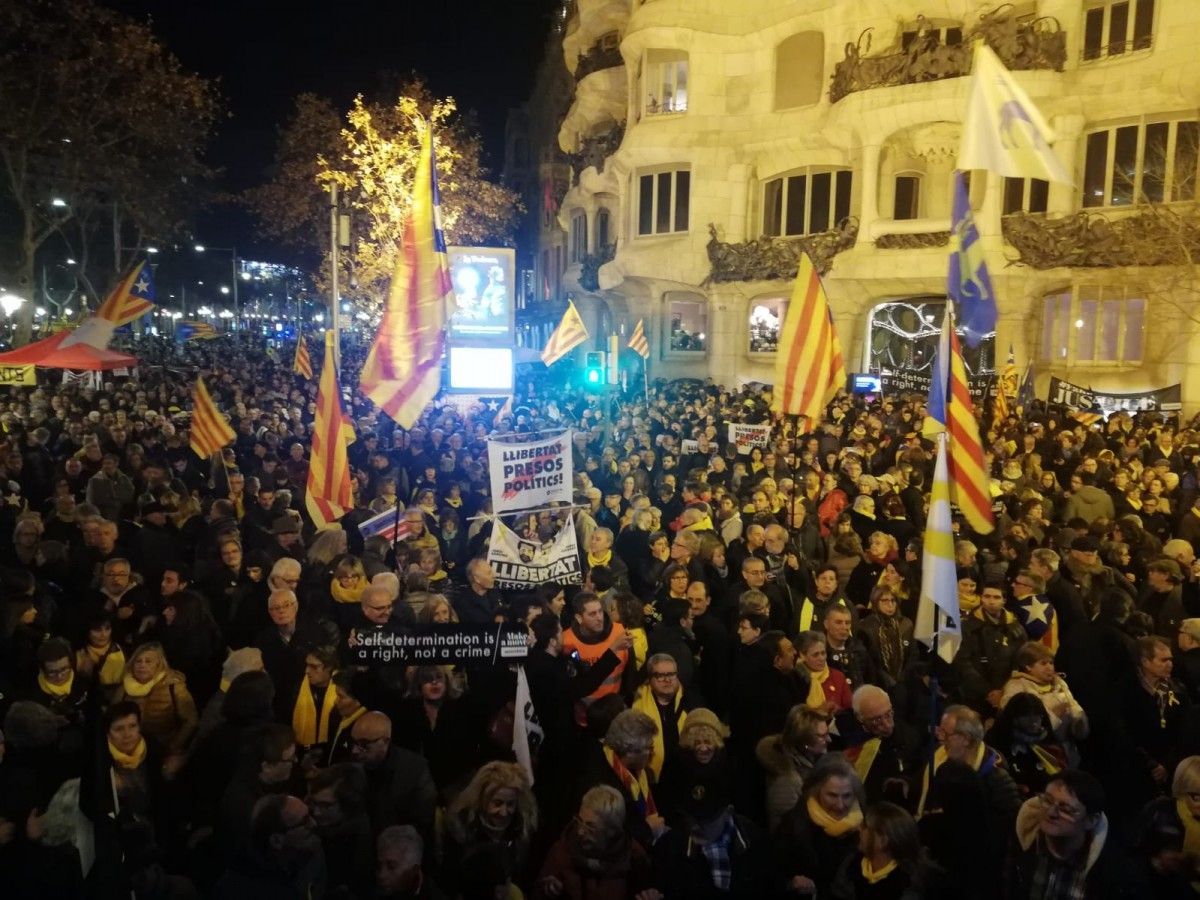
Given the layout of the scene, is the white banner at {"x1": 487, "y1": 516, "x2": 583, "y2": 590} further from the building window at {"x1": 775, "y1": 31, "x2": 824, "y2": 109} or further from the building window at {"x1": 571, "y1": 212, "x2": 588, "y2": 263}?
the building window at {"x1": 571, "y1": 212, "x2": 588, "y2": 263}

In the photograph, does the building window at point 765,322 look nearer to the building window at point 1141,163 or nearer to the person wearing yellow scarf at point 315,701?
the building window at point 1141,163

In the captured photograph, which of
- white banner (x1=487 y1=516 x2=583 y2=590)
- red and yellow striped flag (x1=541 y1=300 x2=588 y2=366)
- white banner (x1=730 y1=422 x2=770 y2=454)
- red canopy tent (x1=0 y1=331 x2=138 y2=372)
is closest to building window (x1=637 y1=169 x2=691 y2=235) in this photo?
red and yellow striped flag (x1=541 y1=300 x2=588 y2=366)

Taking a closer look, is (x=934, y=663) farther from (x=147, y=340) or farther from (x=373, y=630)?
(x=147, y=340)

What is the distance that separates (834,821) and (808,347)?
625cm

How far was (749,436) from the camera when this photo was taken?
12945 mm

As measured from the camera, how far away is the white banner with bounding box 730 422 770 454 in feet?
42.1

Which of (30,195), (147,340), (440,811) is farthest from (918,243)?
(147,340)

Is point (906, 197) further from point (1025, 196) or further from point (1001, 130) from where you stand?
point (1001, 130)

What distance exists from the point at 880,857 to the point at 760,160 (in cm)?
2518

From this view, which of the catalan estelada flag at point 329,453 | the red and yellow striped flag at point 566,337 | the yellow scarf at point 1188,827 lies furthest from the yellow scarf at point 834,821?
the red and yellow striped flag at point 566,337

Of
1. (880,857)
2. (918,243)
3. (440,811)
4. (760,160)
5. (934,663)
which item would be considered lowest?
(440,811)

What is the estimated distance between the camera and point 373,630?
15.2 feet

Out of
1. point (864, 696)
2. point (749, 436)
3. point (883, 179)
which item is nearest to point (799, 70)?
point (883, 179)

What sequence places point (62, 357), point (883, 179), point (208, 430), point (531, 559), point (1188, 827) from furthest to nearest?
point (883, 179) < point (62, 357) < point (208, 430) < point (531, 559) < point (1188, 827)
